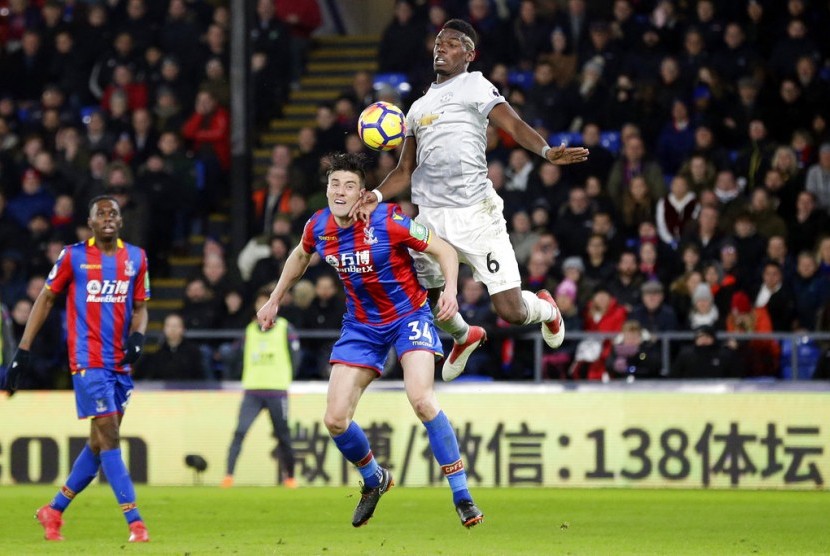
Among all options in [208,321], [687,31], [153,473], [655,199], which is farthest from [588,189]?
[153,473]

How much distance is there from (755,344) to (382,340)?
6.79 meters

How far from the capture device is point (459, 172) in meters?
10.4

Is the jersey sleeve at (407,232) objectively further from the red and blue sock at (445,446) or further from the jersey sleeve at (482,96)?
the red and blue sock at (445,446)

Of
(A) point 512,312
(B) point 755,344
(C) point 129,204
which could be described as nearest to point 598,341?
(B) point 755,344

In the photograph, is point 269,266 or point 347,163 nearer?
point 347,163

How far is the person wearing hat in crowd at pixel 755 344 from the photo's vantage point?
1605 centimetres

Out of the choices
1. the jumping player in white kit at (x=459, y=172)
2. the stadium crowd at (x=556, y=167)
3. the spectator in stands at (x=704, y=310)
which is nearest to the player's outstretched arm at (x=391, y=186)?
the jumping player in white kit at (x=459, y=172)

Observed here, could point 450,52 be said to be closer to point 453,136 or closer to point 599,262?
point 453,136

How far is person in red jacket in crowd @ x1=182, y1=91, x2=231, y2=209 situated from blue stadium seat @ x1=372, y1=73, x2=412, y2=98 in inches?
78.0

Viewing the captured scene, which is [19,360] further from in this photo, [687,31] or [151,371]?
[687,31]

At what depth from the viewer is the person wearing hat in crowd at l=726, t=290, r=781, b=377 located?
16047mm

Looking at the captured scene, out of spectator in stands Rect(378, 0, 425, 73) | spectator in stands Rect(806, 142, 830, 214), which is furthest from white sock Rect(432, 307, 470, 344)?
spectator in stands Rect(378, 0, 425, 73)

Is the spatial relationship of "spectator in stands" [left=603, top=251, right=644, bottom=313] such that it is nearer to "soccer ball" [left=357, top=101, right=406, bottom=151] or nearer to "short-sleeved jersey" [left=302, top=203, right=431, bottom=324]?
"short-sleeved jersey" [left=302, top=203, right=431, bottom=324]

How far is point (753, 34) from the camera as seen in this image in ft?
62.0
